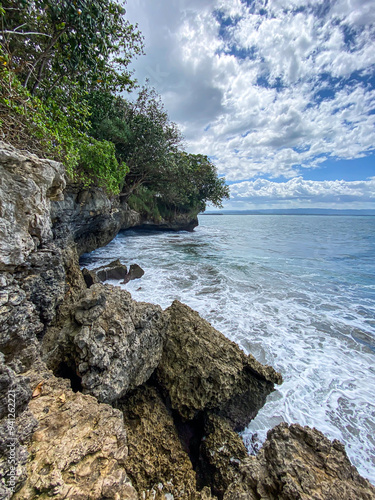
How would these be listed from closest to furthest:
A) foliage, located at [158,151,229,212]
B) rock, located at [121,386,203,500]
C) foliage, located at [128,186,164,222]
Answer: rock, located at [121,386,203,500] → foliage, located at [158,151,229,212] → foliage, located at [128,186,164,222]

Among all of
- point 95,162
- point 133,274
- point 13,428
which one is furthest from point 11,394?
point 95,162

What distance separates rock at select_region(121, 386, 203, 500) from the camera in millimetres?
2340

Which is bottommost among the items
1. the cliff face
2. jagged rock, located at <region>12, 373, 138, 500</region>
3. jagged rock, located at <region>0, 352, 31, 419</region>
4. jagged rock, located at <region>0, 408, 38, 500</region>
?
jagged rock, located at <region>12, 373, 138, 500</region>

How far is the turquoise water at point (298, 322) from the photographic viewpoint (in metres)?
4.12

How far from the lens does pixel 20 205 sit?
290 cm

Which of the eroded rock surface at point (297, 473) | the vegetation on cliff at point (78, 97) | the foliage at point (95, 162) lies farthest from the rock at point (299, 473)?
the foliage at point (95, 162)

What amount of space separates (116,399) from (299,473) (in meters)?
2.34

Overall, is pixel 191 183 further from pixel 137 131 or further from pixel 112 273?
pixel 112 273

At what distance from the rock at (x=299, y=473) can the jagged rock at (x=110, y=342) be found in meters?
1.74

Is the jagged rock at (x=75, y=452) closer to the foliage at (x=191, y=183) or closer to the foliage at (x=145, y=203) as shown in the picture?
the foliage at (x=191, y=183)

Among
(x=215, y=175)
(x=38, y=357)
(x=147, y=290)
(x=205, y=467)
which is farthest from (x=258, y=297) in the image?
(x=215, y=175)

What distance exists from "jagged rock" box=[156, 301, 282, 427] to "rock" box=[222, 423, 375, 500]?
1113 mm

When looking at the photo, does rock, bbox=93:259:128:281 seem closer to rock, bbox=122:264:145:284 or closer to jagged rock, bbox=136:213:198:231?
rock, bbox=122:264:145:284

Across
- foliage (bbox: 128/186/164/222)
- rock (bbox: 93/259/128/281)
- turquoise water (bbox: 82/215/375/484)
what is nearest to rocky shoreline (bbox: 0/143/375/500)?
turquoise water (bbox: 82/215/375/484)
